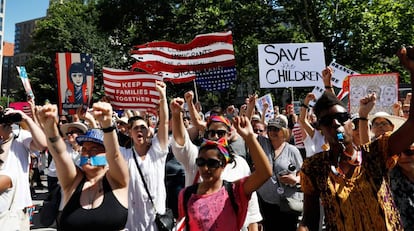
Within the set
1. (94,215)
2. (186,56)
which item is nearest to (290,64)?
(186,56)

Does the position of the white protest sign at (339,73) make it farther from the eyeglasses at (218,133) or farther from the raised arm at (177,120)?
the raised arm at (177,120)

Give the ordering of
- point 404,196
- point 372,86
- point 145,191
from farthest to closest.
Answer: point 372,86 < point 145,191 < point 404,196

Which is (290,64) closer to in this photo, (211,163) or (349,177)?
(211,163)

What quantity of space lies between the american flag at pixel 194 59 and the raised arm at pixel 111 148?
4.53 metres

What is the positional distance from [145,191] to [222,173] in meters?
0.74

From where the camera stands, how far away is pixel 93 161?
297 centimetres

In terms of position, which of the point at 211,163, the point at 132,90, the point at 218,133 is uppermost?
the point at 132,90

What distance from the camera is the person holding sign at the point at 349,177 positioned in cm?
220

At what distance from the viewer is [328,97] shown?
2469mm

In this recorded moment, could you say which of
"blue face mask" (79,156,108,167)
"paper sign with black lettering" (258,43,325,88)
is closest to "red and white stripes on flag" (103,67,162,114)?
"paper sign with black lettering" (258,43,325,88)

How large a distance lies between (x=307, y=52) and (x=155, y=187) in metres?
5.17

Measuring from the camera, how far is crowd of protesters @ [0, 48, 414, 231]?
2.27m

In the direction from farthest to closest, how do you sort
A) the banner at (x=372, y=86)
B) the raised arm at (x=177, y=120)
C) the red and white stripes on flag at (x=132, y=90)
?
the red and white stripes on flag at (x=132, y=90) → the banner at (x=372, y=86) → the raised arm at (x=177, y=120)

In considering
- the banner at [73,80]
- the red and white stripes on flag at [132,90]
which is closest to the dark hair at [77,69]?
the banner at [73,80]
